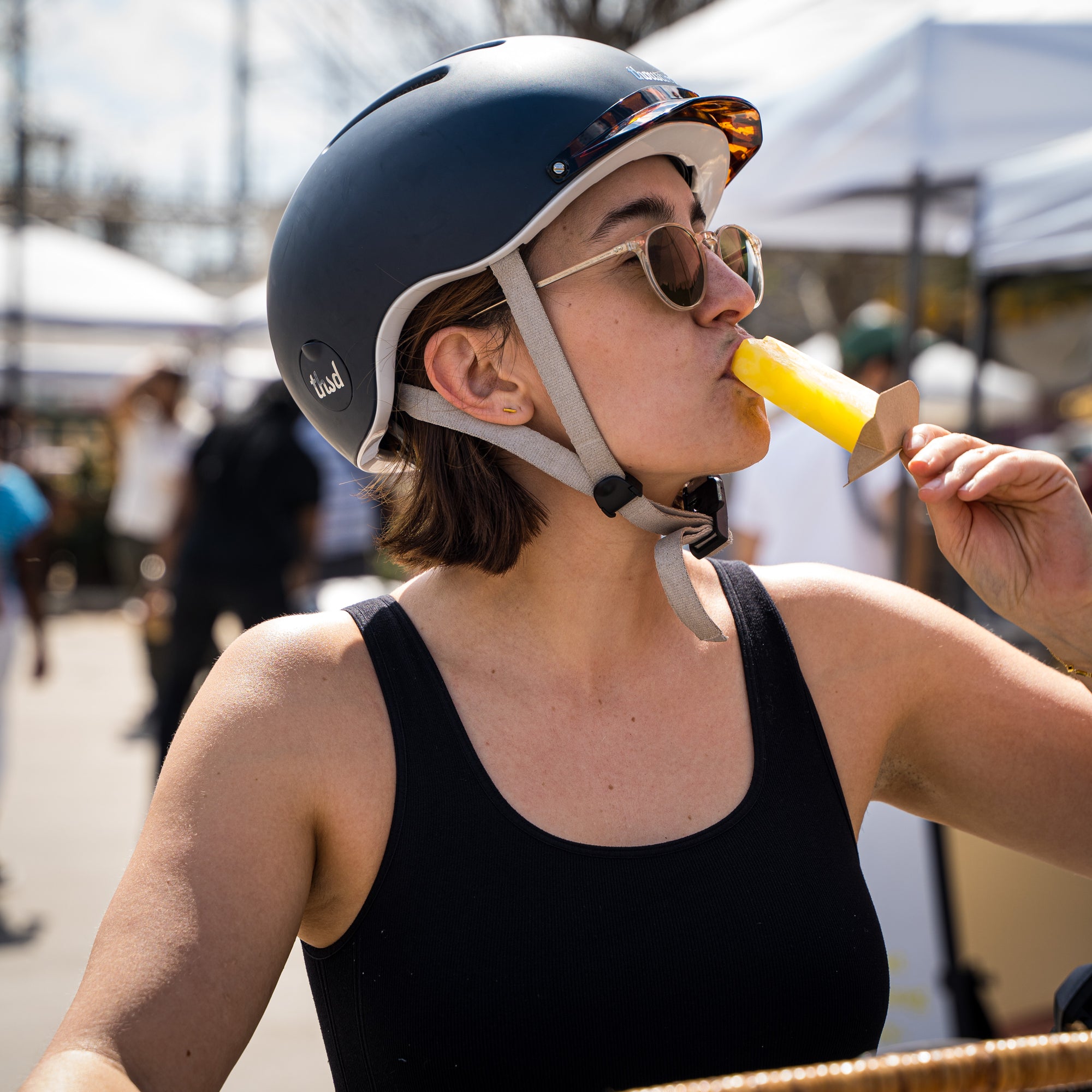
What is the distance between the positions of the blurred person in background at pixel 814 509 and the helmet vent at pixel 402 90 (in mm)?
3133

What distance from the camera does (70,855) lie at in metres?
5.77

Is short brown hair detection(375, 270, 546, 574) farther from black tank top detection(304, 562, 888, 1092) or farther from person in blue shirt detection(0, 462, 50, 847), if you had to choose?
person in blue shirt detection(0, 462, 50, 847)

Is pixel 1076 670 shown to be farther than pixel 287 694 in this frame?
Yes

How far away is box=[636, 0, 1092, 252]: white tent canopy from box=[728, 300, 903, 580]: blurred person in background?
106 centimetres

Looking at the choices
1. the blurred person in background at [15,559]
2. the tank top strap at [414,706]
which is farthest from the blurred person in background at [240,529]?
the tank top strap at [414,706]

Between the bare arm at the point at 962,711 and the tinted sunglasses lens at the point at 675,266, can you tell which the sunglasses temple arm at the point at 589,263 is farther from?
the bare arm at the point at 962,711

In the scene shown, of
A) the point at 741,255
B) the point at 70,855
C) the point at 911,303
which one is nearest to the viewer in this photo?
the point at 741,255

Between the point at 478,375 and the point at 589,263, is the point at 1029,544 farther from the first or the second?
the point at 478,375

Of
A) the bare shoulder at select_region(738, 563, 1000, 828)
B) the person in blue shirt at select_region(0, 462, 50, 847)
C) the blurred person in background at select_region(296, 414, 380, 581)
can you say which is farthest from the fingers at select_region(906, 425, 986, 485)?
the blurred person in background at select_region(296, 414, 380, 581)

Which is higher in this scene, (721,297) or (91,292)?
(721,297)

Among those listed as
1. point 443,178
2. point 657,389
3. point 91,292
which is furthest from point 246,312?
point 657,389

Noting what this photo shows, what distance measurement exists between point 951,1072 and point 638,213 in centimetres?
126

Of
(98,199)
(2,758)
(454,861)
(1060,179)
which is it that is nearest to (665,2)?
(1060,179)

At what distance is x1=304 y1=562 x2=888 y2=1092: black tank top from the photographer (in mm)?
1510
